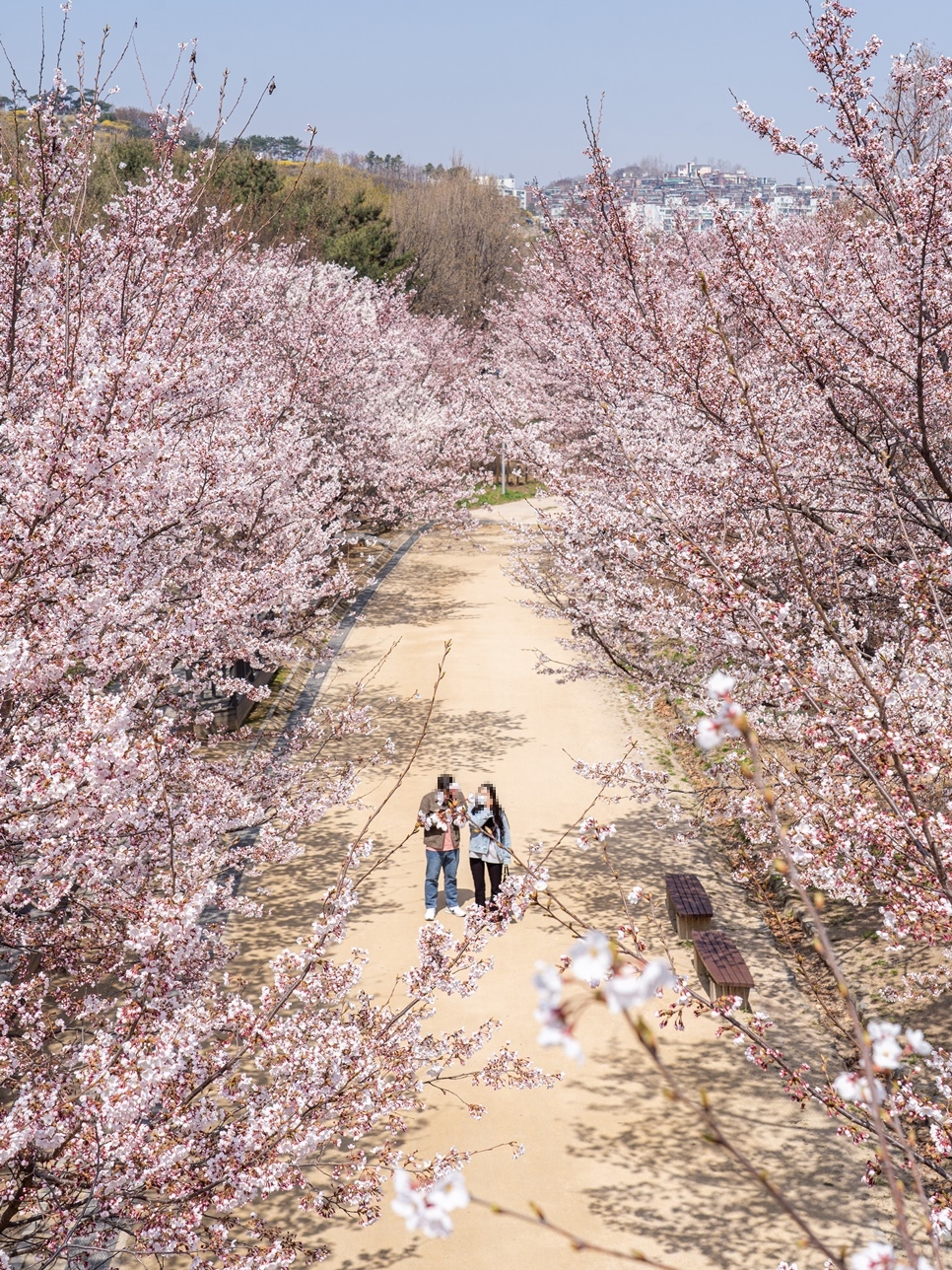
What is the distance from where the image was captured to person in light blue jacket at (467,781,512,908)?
9.69 metres

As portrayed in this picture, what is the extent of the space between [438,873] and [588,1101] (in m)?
2.93

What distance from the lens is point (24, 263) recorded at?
8258mm

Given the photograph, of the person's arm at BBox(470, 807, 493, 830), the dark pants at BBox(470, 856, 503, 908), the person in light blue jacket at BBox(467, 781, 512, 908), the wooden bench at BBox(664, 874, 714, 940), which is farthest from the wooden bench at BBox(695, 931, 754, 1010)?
the person's arm at BBox(470, 807, 493, 830)

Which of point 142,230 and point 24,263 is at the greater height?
point 142,230

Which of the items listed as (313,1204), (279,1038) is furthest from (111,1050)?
(313,1204)

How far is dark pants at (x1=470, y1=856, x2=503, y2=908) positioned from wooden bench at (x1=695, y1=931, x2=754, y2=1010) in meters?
2.06

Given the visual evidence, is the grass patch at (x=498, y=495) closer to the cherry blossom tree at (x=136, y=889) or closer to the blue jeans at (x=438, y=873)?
the blue jeans at (x=438, y=873)

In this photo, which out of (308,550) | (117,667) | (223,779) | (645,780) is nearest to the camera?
(117,667)

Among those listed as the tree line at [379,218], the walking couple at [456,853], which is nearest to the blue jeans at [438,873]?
the walking couple at [456,853]

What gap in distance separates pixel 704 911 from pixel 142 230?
8.82 metres

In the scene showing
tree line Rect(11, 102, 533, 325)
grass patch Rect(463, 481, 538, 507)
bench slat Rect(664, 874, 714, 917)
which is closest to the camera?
bench slat Rect(664, 874, 714, 917)

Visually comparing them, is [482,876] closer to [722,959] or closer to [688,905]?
[688,905]

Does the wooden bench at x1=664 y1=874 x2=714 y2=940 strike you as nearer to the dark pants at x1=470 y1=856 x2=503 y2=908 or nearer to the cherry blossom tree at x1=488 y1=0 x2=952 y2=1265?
the cherry blossom tree at x1=488 y1=0 x2=952 y2=1265

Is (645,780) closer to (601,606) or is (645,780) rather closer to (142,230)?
A: (601,606)
